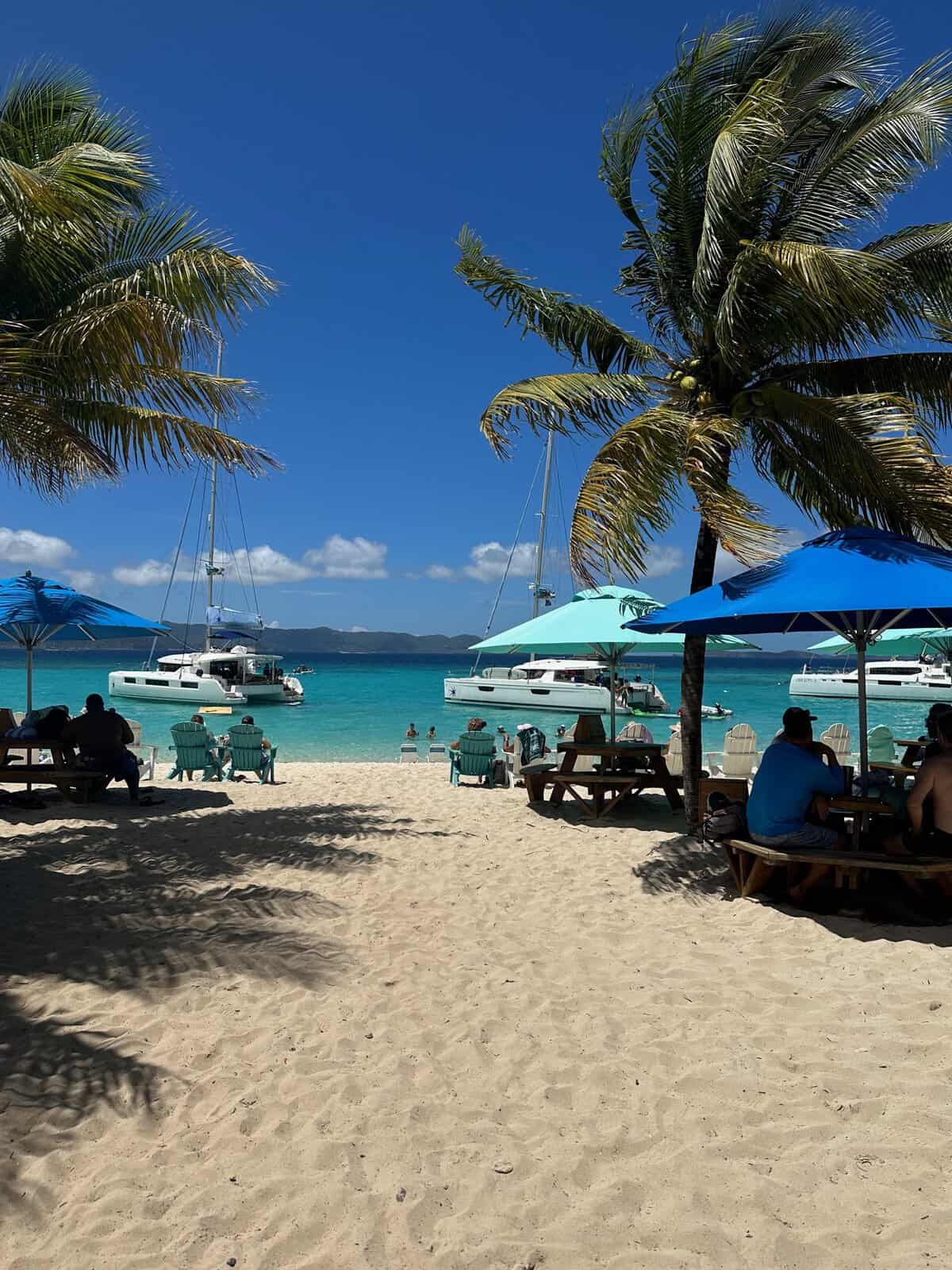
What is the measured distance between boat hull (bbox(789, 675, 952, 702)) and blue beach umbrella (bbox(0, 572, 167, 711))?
3773 centimetres

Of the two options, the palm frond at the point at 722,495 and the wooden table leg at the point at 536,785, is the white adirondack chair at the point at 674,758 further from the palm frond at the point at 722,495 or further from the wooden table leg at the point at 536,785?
the palm frond at the point at 722,495

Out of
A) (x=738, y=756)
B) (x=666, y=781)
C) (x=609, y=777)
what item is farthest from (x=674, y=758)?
(x=609, y=777)

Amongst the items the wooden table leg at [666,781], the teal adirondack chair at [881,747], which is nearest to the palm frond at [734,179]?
the wooden table leg at [666,781]

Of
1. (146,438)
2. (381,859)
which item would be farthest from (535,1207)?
(146,438)


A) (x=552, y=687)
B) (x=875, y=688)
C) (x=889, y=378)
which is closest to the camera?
(x=889, y=378)

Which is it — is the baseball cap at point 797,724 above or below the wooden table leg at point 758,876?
above

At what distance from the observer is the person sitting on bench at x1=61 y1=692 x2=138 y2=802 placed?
30.2 feet

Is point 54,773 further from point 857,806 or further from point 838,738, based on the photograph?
point 838,738

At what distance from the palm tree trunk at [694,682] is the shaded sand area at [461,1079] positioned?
2.50 metres

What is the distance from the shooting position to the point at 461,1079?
3.38 metres

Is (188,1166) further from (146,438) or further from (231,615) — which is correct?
(231,615)

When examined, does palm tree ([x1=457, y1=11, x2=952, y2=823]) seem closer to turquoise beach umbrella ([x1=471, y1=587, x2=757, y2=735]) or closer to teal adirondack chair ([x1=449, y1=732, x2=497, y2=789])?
turquoise beach umbrella ([x1=471, y1=587, x2=757, y2=735])

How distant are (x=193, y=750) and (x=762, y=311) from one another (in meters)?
9.49

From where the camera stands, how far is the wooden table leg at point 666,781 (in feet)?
30.6
